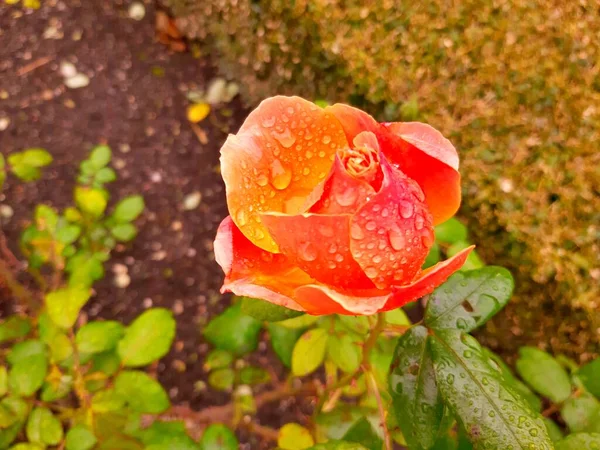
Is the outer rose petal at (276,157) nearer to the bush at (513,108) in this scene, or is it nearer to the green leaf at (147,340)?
the green leaf at (147,340)

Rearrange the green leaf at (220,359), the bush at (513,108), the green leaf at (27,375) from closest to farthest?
the green leaf at (27,375) < the green leaf at (220,359) < the bush at (513,108)

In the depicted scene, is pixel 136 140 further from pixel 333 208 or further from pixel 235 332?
pixel 333 208

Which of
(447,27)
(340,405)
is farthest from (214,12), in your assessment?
(340,405)

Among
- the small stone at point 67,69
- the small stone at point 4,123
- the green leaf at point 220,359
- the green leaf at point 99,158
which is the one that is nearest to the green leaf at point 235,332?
the green leaf at point 220,359

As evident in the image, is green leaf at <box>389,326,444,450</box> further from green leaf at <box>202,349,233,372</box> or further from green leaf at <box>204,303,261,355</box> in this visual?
green leaf at <box>202,349,233,372</box>

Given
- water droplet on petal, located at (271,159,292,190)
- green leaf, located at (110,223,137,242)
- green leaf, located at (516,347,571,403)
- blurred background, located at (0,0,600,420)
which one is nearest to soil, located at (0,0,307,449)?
blurred background, located at (0,0,600,420)
